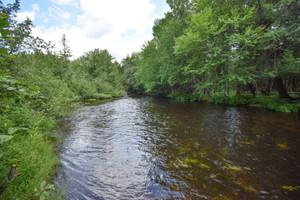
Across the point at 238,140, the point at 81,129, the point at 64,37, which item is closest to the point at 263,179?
the point at 238,140

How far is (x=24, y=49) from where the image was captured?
4578 mm

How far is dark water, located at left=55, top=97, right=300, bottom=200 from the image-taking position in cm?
321

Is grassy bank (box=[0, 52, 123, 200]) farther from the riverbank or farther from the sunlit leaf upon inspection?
the sunlit leaf

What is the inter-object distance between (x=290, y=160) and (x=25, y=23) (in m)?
9.22

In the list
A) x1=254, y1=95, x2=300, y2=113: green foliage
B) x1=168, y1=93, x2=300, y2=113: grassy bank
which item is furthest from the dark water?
x1=168, y1=93, x2=300, y2=113: grassy bank

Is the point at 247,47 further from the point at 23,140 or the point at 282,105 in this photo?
the point at 23,140

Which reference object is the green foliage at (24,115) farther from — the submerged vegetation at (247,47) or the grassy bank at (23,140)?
the submerged vegetation at (247,47)

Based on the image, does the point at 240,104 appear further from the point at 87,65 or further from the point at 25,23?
the point at 87,65

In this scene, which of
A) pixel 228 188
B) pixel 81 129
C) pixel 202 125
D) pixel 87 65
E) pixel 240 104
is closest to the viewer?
pixel 228 188

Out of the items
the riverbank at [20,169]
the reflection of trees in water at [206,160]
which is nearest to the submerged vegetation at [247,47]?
the reflection of trees in water at [206,160]

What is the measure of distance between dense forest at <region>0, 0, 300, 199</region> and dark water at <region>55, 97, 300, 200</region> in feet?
3.02

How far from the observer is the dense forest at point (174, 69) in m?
2.13

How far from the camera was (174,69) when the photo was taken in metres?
20.7

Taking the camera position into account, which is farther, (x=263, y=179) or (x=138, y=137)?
(x=138, y=137)
